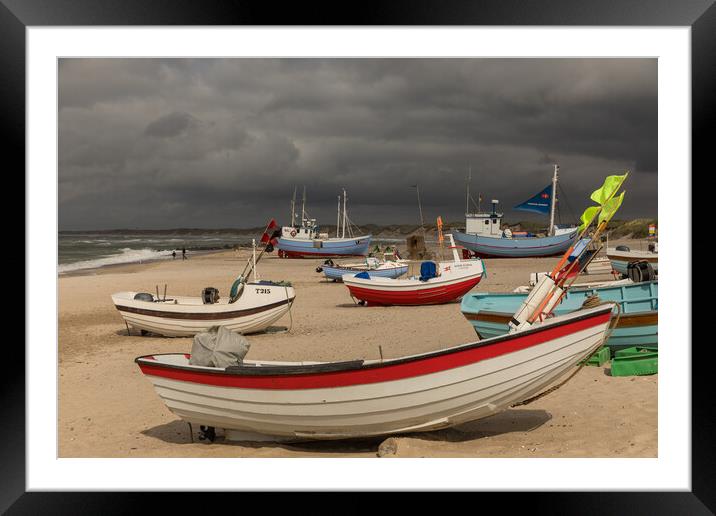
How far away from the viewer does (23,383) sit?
5023 millimetres

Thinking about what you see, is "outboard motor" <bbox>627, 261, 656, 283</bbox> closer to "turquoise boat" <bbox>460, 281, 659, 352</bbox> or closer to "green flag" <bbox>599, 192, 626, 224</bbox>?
"turquoise boat" <bbox>460, 281, 659, 352</bbox>

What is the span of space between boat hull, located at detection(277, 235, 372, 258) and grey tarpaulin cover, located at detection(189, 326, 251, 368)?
1327 inches

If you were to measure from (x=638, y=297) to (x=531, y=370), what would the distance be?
15.7ft

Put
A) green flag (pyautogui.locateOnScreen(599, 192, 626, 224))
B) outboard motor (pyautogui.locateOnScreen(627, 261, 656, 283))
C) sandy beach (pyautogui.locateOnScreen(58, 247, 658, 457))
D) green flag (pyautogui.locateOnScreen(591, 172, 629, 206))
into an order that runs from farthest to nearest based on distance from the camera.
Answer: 1. outboard motor (pyautogui.locateOnScreen(627, 261, 656, 283))
2. green flag (pyautogui.locateOnScreen(599, 192, 626, 224))
3. green flag (pyautogui.locateOnScreen(591, 172, 629, 206))
4. sandy beach (pyautogui.locateOnScreen(58, 247, 658, 457))

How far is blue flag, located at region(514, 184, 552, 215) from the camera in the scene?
26772mm

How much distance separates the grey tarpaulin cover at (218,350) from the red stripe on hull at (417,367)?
39 cm

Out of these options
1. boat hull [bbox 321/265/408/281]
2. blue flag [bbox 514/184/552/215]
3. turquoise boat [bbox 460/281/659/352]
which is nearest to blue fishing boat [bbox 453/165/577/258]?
blue flag [bbox 514/184/552/215]

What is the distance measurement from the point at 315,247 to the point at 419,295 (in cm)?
2500

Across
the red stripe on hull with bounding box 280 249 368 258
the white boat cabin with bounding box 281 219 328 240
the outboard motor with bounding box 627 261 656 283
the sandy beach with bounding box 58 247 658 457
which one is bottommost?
the sandy beach with bounding box 58 247 658 457

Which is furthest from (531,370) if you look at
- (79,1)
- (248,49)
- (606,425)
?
(79,1)

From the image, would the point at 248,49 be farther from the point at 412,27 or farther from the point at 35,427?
the point at 35,427

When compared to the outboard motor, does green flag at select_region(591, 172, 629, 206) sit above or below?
above

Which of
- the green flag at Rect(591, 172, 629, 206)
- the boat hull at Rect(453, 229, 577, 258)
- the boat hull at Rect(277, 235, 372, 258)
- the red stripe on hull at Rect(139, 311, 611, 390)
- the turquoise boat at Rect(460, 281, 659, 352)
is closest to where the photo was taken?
the red stripe on hull at Rect(139, 311, 611, 390)

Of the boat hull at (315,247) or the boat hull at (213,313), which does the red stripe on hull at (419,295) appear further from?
the boat hull at (315,247)
